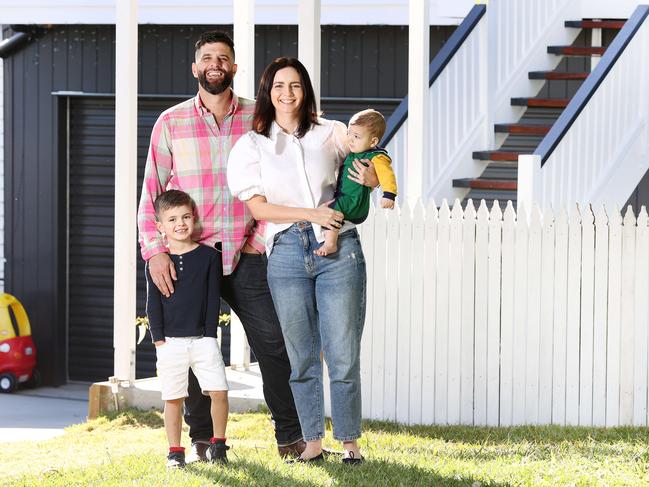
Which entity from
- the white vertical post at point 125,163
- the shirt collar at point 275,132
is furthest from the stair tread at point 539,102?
the shirt collar at point 275,132

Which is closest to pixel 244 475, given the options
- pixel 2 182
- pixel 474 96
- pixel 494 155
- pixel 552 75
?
pixel 494 155

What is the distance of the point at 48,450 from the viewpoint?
26.4ft

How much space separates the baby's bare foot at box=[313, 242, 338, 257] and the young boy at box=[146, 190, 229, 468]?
58 cm

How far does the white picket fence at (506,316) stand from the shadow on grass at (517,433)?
0.17 m

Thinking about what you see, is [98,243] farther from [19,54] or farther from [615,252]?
[615,252]

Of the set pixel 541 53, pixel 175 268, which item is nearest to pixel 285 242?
pixel 175 268

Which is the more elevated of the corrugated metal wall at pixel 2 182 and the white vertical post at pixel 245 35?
the white vertical post at pixel 245 35

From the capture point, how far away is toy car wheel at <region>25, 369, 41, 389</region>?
1276 centimetres

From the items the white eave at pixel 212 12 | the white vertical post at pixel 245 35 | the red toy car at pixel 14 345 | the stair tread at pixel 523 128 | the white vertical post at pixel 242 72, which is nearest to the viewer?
the white vertical post at pixel 242 72

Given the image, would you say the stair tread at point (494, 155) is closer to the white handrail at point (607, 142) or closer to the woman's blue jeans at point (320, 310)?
the white handrail at point (607, 142)

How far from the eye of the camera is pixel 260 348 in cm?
599

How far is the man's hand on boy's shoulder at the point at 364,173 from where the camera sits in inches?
212

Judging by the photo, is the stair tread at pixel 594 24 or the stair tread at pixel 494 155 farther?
the stair tread at pixel 594 24

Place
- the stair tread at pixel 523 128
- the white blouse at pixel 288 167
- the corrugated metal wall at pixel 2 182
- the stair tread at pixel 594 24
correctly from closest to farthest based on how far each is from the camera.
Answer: the white blouse at pixel 288 167, the stair tread at pixel 523 128, the stair tread at pixel 594 24, the corrugated metal wall at pixel 2 182
